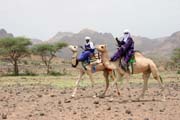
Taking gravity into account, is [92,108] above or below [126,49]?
below

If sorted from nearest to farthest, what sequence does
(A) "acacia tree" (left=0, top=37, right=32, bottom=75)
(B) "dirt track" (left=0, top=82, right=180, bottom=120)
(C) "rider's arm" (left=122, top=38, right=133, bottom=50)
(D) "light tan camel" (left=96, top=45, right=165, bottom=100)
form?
(B) "dirt track" (left=0, top=82, right=180, bottom=120) < (C) "rider's arm" (left=122, top=38, right=133, bottom=50) < (D) "light tan camel" (left=96, top=45, right=165, bottom=100) < (A) "acacia tree" (left=0, top=37, right=32, bottom=75)

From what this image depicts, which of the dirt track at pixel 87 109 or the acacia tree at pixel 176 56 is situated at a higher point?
the acacia tree at pixel 176 56

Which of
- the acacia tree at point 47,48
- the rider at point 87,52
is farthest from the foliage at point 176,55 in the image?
the rider at point 87,52

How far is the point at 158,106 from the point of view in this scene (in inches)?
561

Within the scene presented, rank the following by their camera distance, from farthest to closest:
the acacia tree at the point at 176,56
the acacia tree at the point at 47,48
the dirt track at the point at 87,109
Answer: the acacia tree at the point at 176,56 → the acacia tree at the point at 47,48 → the dirt track at the point at 87,109

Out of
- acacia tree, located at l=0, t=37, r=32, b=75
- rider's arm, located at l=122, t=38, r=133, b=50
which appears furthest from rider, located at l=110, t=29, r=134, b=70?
acacia tree, located at l=0, t=37, r=32, b=75

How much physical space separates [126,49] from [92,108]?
3162 mm

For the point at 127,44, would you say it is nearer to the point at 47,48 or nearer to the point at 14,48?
the point at 14,48

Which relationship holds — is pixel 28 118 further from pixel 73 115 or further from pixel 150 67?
pixel 150 67

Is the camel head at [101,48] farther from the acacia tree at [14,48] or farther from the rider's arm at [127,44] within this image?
the acacia tree at [14,48]


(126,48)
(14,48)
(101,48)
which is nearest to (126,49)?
(126,48)

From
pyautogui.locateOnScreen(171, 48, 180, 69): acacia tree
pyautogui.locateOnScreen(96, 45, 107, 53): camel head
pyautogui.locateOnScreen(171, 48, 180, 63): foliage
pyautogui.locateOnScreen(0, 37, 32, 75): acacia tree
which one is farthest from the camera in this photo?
pyautogui.locateOnScreen(171, 48, 180, 69): acacia tree

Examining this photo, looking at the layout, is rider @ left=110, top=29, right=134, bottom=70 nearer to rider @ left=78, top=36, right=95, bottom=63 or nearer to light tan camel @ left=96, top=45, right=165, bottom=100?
light tan camel @ left=96, top=45, right=165, bottom=100

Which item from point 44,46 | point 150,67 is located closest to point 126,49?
point 150,67
